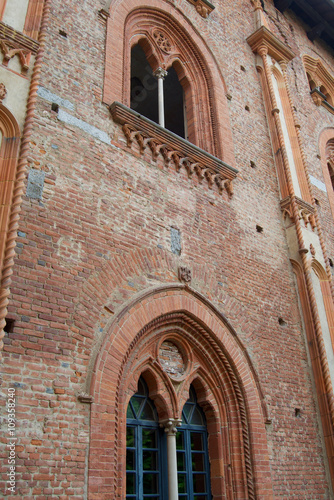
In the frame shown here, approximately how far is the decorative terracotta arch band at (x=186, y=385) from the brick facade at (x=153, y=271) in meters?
0.02

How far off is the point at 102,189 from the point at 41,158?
2.79 feet

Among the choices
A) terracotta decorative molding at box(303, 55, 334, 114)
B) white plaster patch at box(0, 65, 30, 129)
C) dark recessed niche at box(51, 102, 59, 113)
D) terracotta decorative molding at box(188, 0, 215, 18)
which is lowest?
white plaster patch at box(0, 65, 30, 129)

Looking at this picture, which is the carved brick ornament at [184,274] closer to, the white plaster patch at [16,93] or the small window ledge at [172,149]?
the small window ledge at [172,149]

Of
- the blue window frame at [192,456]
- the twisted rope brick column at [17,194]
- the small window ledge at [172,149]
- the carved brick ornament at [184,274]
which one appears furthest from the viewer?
the small window ledge at [172,149]

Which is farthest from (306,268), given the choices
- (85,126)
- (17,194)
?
(17,194)

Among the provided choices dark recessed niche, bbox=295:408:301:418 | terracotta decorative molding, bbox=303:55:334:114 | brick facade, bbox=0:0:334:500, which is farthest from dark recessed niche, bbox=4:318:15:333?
terracotta decorative molding, bbox=303:55:334:114

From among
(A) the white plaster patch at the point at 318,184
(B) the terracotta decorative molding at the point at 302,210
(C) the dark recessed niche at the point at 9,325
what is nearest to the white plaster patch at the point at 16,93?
(C) the dark recessed niche at the point at 9,325

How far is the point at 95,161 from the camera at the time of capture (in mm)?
5918

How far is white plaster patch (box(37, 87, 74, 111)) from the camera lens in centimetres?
569

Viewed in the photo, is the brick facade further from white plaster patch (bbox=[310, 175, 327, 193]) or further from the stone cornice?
the stone cornice

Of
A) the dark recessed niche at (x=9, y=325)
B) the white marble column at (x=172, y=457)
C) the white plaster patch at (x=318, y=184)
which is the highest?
the white plaster patch at (x=318, y=184)

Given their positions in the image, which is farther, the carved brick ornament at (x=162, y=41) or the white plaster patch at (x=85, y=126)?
the carved brick ornament at (x=162, y=41)

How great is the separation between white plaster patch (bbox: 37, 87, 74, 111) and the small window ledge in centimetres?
70

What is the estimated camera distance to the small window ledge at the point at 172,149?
654 cm
